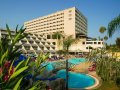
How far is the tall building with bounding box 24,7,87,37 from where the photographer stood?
4240 inches

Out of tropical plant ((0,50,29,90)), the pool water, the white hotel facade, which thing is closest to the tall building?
the white hotel facade

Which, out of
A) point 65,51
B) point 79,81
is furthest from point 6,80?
point 65,51

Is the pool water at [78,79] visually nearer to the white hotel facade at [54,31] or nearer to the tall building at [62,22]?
the white hotel facade at [54,31]

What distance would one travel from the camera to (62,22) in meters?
114

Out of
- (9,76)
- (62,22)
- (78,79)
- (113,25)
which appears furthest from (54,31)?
(9,76)

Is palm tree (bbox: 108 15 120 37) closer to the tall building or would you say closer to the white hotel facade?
the white hotel facade

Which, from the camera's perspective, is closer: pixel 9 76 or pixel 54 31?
pixel 9 76

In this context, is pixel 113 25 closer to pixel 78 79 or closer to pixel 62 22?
pixel 78 79

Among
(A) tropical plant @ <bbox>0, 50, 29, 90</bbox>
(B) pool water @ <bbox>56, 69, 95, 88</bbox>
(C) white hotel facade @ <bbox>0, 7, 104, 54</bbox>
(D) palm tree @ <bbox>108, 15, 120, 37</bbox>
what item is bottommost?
(B) pool water @ <bbox>56, 69, 95, 88</bbox>

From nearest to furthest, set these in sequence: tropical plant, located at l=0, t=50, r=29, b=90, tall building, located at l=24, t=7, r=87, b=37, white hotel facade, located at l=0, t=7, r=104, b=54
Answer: tropical plant, located at l=0, t=50, r=29, b=90
white hotel facade, located at l=0, t=7, r=104, b=54
tall building, located at l=24, t=7, r=87, b=37

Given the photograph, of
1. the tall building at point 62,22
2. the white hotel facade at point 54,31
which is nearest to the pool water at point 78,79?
the white hotel facade at point 54,31

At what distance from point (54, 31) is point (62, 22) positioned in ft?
34.0

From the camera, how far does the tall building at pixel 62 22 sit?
10769 cm

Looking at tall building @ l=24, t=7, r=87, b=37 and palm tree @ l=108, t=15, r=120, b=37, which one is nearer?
palm tree @ l=108, t=15, r=120, b=37
